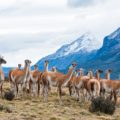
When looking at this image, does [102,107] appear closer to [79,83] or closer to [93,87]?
[93,87]

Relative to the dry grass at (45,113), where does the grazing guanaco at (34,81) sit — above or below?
above

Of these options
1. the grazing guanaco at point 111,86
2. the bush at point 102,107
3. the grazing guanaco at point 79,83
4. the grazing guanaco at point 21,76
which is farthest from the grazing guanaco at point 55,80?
the bush at point 102,107

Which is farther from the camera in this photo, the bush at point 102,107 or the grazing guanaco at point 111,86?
the grazing guanaco at point 111,86

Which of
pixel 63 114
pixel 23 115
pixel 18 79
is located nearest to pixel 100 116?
pixel 63 114

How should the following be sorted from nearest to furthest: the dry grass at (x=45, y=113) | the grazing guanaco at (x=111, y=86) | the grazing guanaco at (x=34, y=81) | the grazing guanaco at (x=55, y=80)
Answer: the dry grass at (x=45, y=113) → the grazing guanaco at (x=55, y=80) → the grazing guanaco at (x=111, y=86) → the grazing guanaco at (x=34, y=81)

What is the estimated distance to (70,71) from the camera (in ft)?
88.5

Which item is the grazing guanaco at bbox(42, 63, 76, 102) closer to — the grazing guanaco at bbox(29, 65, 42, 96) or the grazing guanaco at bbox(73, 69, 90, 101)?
the grazing guanaco at bbox(73, 69, 90, 101)

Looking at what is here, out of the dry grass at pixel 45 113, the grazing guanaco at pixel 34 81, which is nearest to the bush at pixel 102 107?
the dry grass at pixel 45 113

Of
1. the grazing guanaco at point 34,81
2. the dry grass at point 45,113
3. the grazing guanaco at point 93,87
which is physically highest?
the grazing guanaco at point 34,81

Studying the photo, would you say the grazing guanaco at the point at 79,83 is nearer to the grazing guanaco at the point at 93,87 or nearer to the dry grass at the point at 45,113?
the grazing guanaco at the point at 93,87

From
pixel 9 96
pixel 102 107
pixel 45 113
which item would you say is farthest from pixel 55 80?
pixel 45 113

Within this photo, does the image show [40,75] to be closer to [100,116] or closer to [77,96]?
[77,96]

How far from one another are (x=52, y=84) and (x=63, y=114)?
19.9ft

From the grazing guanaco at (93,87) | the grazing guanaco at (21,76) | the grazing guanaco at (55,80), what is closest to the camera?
the grazing guanaco at (93,87)
